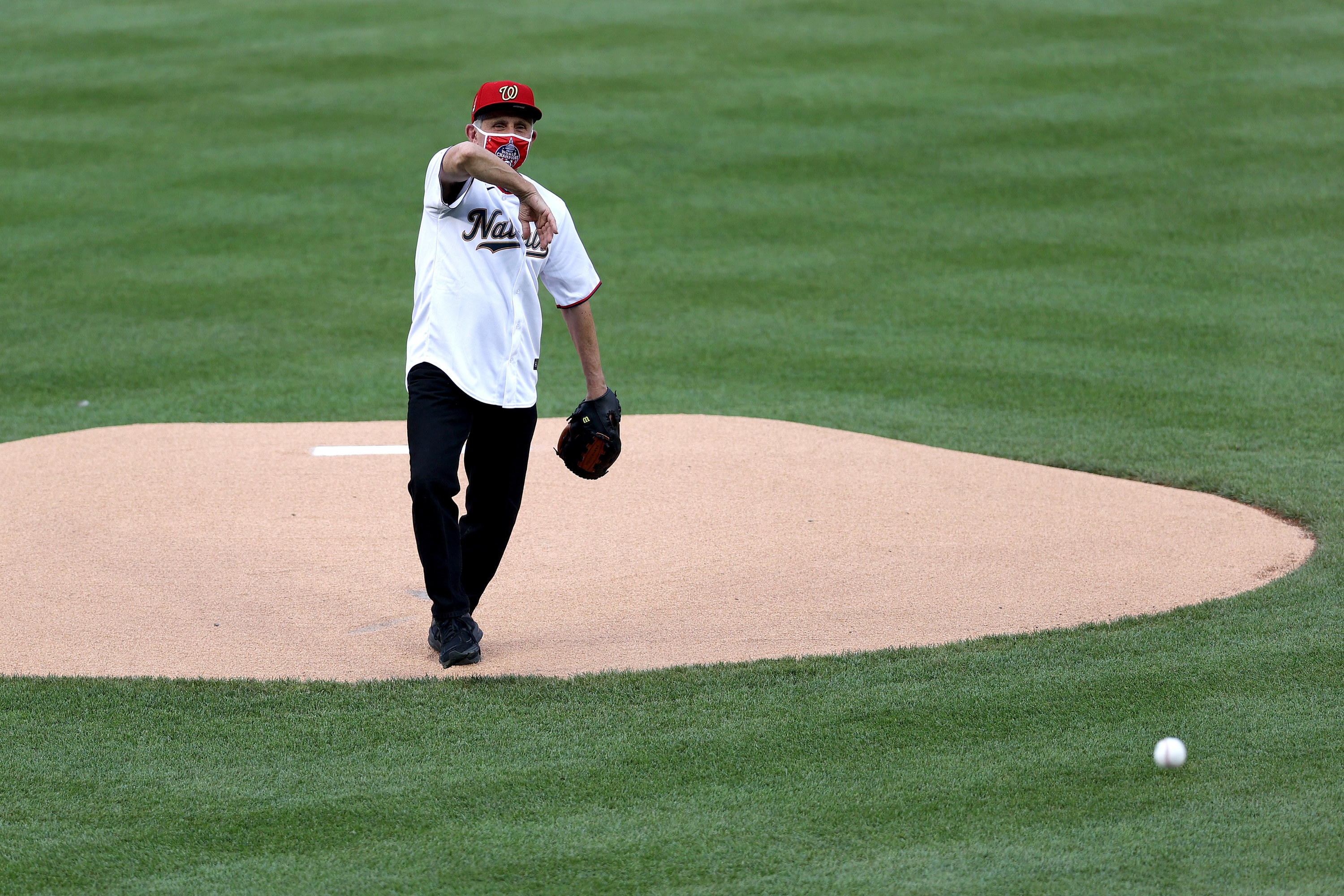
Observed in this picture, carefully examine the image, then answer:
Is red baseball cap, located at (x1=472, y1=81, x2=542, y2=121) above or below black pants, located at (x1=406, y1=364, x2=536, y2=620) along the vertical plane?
above

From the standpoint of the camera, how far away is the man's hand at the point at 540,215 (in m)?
4.82

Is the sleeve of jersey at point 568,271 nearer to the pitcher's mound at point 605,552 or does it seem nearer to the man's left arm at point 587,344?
the man's left arm at point 587,344

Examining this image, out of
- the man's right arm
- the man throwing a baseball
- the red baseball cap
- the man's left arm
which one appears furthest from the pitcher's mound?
the red baseball cap

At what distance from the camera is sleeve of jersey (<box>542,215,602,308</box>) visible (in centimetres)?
534

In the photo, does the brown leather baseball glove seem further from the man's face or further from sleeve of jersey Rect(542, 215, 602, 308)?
the man's face

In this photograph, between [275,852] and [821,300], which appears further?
[821,300]

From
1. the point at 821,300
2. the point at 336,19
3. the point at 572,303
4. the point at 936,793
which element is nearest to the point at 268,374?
the point at 821,300

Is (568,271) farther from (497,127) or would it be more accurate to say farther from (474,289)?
(497,127)

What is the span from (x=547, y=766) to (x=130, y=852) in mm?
1137

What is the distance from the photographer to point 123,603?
6.08 m

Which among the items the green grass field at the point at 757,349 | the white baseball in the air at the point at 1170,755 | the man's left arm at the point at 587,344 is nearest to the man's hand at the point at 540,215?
the man's left arm at the point at 587,344

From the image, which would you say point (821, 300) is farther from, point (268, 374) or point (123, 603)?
point (123, 603)

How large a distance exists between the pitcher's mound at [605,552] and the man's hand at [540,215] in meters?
1.52

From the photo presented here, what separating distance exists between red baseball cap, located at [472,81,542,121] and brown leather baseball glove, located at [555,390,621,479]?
1.01 m
